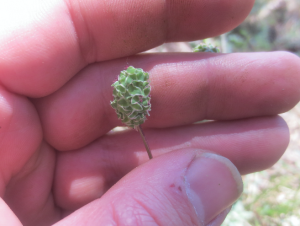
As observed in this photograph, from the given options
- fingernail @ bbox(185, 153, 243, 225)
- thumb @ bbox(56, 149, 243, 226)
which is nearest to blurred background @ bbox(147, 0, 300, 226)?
fingernail @ bbox(185, 153, 243, 225)

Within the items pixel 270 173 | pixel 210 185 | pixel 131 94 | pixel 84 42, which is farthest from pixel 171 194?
pixel 270 173

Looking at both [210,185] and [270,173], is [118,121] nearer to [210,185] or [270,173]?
[210,185]

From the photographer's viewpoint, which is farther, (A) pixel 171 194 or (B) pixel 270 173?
(B) pixel 270 173

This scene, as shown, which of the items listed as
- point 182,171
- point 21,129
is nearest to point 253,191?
point 182,171

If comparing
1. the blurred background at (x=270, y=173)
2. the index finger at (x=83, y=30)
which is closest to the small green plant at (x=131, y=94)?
the index finger at (x=83, y=30)

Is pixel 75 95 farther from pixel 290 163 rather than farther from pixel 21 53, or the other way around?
pixel 290 163

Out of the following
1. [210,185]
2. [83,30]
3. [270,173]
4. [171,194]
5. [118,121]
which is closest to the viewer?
[171,194]

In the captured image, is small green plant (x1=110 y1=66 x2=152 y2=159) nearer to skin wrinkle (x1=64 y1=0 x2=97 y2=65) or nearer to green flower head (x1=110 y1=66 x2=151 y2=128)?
green flower head (x1=110 y1=66 x2=151 y2=128)
